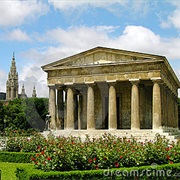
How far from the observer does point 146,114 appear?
39.0 meters

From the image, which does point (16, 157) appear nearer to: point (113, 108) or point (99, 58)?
point (113, 108)

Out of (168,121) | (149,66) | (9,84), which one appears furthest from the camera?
(9,84)

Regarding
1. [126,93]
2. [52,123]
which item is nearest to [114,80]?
[126,93]

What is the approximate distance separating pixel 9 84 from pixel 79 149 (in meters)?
133

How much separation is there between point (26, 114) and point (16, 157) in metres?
49.0

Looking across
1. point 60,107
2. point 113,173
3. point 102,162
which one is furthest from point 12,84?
point 113,173

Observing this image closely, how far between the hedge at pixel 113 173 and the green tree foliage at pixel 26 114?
55.8m

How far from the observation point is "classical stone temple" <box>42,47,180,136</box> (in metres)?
33.6

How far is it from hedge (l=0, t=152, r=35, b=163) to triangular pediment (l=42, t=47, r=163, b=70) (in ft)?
54.0

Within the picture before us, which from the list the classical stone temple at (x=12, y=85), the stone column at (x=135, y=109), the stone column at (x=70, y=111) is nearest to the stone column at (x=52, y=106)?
the stone column at (x=70, y=111)

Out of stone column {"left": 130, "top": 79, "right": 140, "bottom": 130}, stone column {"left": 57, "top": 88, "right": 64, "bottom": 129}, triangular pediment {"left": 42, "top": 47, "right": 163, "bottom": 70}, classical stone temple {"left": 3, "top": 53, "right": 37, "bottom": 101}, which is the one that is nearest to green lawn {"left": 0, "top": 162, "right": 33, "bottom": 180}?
stone column {"left": 130, "top": 79, "right": 140, "bottom": 130}

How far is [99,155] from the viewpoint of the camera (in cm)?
1452

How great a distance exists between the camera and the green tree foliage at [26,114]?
68938mm

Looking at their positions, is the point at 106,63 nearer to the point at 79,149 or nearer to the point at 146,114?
the point at 146,114
